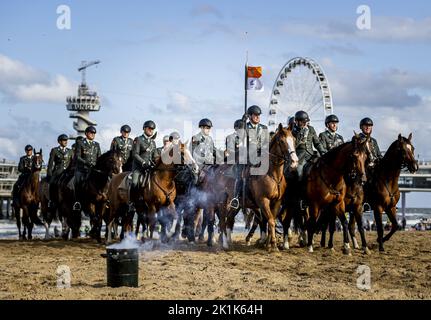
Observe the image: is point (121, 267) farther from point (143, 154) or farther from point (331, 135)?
point (331, 135)

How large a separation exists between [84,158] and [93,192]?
1.41m

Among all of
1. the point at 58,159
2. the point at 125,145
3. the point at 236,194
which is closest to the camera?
the point at 236,194

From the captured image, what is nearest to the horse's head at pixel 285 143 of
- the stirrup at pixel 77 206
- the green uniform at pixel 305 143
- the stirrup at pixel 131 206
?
the green uniform at pixel 305 143

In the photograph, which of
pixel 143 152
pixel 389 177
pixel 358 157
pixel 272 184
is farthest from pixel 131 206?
pixel 389 177

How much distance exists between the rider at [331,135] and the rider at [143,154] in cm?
481

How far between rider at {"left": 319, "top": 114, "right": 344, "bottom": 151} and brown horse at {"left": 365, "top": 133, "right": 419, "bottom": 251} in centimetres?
142

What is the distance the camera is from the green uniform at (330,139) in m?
19.0

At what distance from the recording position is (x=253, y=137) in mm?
17719

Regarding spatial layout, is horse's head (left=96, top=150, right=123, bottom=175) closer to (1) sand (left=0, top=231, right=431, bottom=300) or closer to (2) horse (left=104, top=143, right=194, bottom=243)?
(2) horse (left=104, top=143, right=194, bottom=243)

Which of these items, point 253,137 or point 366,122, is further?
point 366,122

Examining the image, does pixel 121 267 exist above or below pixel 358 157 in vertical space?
below

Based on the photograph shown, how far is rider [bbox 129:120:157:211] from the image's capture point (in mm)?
18750
